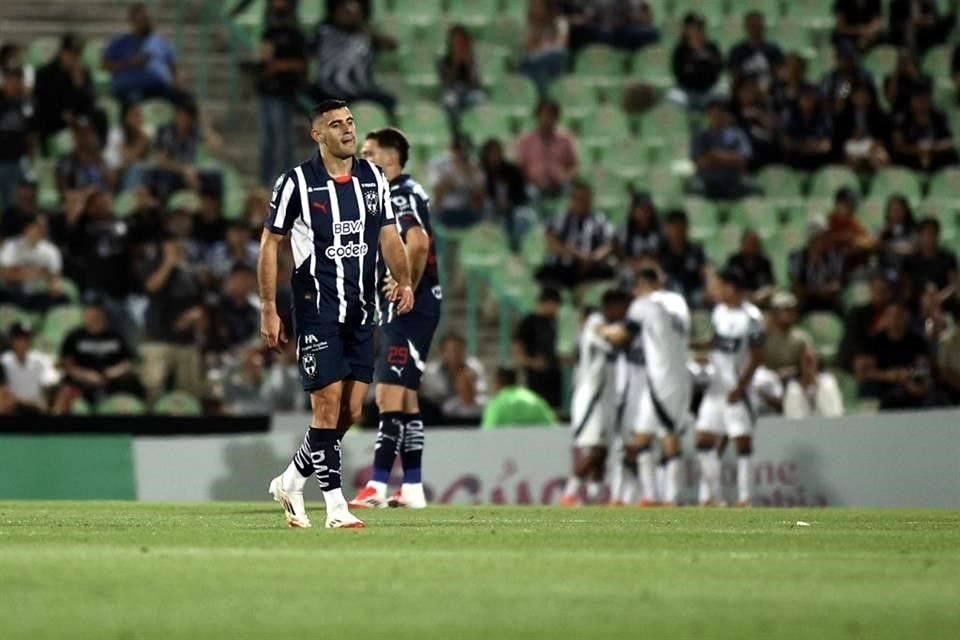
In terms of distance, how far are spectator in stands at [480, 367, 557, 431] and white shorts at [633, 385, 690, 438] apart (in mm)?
1169

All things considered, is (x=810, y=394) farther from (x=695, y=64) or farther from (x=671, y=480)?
(x=695, y=64)

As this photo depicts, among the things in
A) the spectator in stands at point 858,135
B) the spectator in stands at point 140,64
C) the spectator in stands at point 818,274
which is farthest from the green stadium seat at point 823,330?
the spectator in stands at point 140,64

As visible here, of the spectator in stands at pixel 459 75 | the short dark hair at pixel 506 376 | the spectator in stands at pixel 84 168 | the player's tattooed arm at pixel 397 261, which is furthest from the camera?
the spectator in stands at pixel 459 75

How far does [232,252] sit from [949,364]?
7.76 metres

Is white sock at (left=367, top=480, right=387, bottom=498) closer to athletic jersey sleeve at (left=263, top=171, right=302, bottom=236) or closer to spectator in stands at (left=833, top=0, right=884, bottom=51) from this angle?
athletic jersey sleeve at (left=263, top=171, right=302, bottom=236)

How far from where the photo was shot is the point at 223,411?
22.5m

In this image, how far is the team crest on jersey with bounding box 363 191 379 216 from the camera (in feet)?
41.7

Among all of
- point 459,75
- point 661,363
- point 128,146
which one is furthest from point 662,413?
point 128,146

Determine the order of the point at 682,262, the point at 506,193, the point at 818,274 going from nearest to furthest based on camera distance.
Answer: the point at 682,262 < the point at 506,193 < the point at 818,274

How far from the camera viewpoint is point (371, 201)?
12.8 meters

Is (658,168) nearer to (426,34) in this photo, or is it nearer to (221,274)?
(426,34)

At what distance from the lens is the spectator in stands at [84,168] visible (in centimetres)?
2422

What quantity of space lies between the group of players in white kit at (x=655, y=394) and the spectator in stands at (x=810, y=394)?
1.58m

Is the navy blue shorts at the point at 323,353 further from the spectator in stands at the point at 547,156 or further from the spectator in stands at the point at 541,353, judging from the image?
the spectator in stands at the point at 547,156
